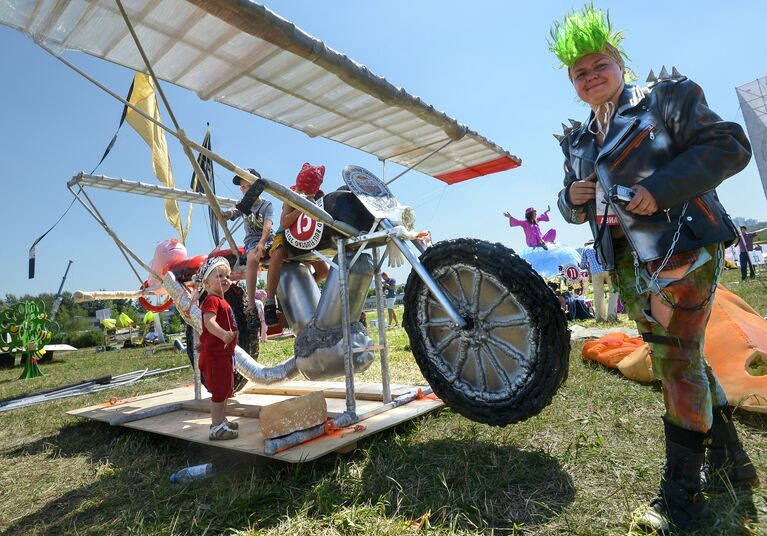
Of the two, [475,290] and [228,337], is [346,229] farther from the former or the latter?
[228,337]

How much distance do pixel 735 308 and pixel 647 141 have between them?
2622 mm

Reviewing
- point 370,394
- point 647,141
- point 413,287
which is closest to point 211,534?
point 413,287

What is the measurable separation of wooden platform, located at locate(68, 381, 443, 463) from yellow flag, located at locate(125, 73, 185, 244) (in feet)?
10.0

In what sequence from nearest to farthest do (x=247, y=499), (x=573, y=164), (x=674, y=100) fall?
(x=674, y=100) → (x=573, y=164) → (x=247, y=499)

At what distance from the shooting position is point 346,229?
3.20 m

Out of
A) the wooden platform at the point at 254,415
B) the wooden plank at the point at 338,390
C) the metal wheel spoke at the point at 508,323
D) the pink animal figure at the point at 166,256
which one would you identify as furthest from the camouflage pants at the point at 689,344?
the pink animal figure at the point at 166,256

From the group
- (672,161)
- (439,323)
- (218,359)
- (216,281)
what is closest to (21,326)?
(216,281)

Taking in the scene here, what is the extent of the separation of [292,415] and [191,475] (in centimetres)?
75

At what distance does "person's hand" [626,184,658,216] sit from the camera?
163cm

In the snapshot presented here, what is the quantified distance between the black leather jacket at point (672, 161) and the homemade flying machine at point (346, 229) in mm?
659

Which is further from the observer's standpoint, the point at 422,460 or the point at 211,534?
the point at 422,460

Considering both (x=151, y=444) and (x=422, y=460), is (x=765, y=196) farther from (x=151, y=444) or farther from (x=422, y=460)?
(x=151, y=444)

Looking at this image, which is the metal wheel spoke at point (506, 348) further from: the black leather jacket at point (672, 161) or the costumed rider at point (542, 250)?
the costumed rider at point (542, 250)

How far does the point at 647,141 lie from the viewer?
1.80 meters
